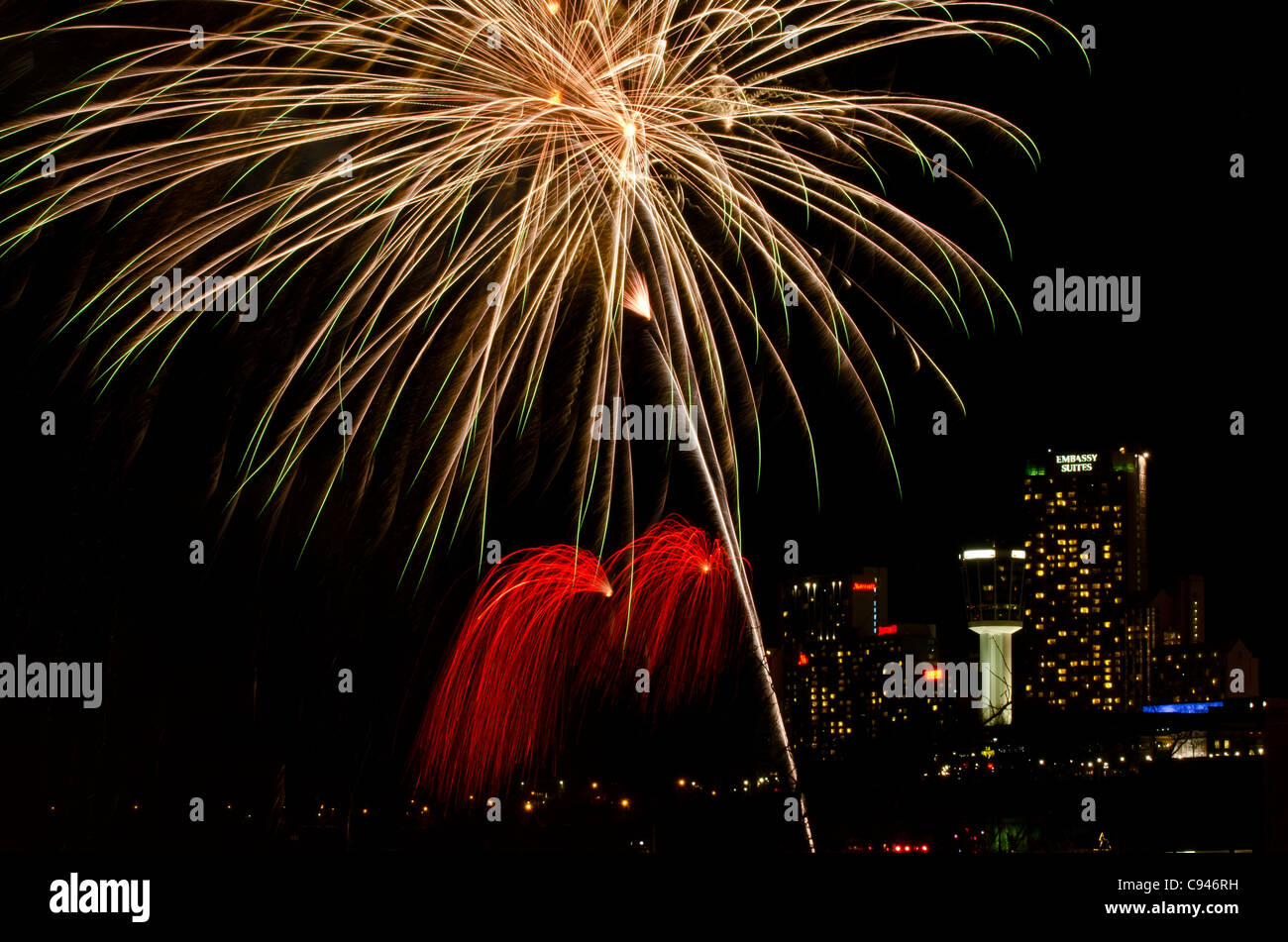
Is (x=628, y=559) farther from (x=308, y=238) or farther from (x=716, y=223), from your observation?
(x=308, y=238)

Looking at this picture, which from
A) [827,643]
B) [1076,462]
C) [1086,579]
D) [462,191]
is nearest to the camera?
[462,191]

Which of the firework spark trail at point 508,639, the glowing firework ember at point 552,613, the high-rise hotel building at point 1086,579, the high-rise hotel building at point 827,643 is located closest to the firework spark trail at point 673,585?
the glowing firework ember at point 552,613

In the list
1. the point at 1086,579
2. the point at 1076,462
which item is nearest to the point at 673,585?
the point at 1086,579

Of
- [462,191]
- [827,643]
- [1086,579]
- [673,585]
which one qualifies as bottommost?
[827,643]

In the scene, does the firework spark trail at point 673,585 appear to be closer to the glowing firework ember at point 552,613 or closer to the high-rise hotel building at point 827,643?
the glowing firework ember at point 552,613

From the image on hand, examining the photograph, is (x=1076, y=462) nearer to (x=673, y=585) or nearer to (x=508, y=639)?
(x=673, y=585)
